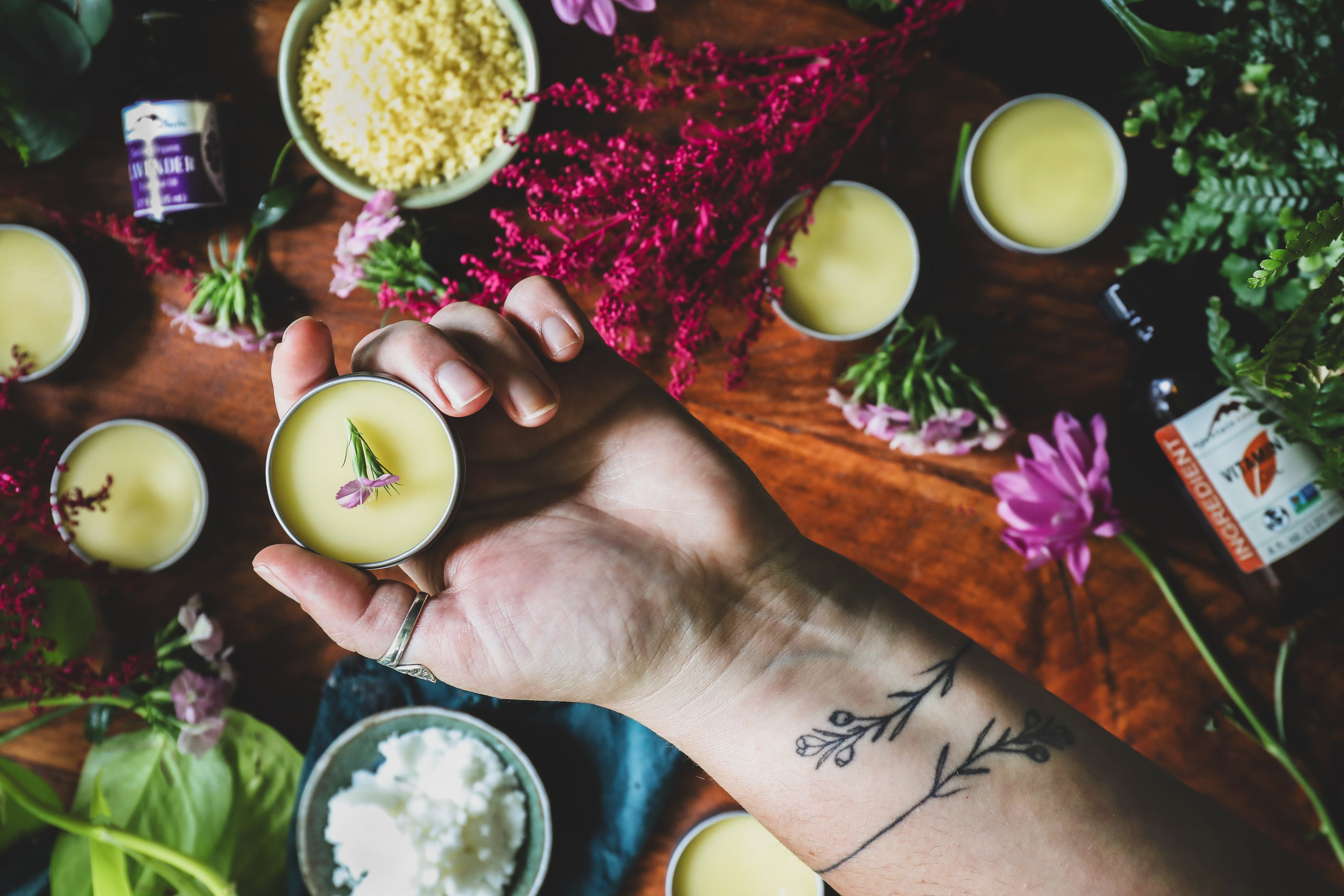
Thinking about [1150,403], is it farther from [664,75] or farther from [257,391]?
[257,391]

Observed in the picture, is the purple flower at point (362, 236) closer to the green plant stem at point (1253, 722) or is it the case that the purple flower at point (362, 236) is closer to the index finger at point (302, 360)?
the index finger at point (302, 360)

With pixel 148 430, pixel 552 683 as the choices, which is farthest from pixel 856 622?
pixel 148 430

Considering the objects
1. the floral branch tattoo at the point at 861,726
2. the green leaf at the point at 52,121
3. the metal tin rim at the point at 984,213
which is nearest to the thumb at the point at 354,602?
the floral branch tattoo at the point at 861,726

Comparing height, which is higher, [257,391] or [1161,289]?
[1161,289]

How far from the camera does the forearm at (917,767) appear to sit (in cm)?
97

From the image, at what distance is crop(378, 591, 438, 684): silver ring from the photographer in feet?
2.97

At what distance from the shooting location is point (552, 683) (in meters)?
0.97

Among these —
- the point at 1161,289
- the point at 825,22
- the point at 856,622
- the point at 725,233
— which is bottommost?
the point at 856,622

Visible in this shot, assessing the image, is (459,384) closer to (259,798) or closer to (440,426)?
(440,426)

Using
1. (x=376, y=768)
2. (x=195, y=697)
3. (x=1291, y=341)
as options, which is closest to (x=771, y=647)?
(x=1291, y=341)

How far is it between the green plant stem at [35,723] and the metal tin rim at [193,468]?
267mm

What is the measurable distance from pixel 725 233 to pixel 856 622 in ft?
2.28

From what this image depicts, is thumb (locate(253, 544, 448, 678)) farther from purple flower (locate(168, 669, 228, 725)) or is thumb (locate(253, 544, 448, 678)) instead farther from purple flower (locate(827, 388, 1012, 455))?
purple flower (locate(827, 388, 1012, 455))

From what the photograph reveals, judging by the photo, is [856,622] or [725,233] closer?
[856,622]
